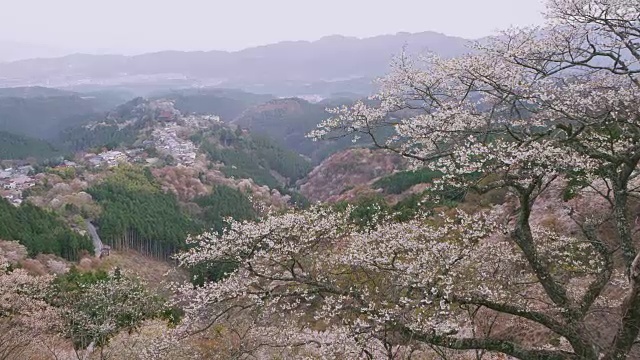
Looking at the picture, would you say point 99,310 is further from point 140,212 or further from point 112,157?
point 112,157

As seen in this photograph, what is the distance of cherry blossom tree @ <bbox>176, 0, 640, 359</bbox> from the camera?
7.47 meters

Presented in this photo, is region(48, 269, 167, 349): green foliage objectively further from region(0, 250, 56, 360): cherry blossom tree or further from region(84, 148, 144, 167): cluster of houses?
region(84, 148, 144, 167): cluster of houses

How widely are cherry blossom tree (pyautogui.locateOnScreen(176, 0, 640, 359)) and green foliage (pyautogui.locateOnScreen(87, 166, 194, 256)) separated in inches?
2957

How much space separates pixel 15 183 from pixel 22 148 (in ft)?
239

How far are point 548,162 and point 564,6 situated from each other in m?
3.02

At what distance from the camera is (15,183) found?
114m

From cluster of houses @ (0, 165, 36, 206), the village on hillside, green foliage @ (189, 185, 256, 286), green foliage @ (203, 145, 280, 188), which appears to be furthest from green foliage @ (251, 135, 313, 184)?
cluster of houses @ (0, 165, 36, 206)

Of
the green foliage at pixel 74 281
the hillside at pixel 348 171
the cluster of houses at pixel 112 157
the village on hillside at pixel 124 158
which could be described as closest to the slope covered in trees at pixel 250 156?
the village on hillside at pixel 124 158

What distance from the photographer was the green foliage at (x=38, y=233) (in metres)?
61.9

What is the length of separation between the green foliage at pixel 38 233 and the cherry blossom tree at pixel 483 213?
62669mm

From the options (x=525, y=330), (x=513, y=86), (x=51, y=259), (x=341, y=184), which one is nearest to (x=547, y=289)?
(x=513, y=86)

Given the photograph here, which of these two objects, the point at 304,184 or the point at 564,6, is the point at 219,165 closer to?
the point at 304,184

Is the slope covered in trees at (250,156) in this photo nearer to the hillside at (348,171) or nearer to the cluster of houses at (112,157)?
the hillside at (348,171)

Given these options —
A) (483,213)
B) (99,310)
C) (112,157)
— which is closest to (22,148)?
(112,157)
